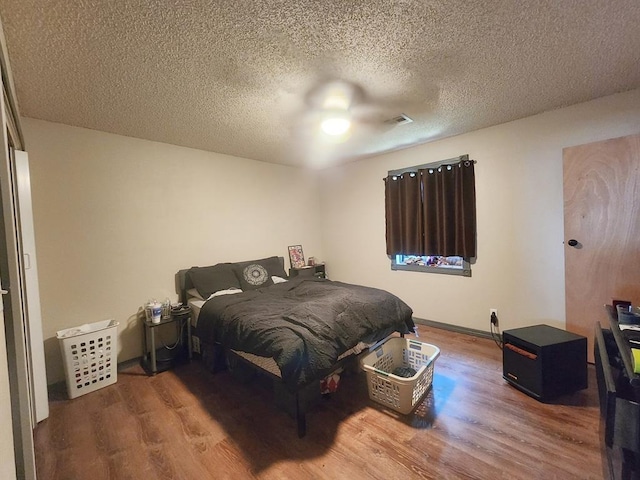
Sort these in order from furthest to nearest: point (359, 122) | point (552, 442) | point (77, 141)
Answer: point (359, 122) < point (77, 141) < point (552, 442)

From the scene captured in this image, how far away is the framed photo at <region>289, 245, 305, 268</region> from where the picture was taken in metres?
4.37

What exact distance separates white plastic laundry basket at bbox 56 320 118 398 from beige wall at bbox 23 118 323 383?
30 centimetres

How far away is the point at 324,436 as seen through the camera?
175 centimetres

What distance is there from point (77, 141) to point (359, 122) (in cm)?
265

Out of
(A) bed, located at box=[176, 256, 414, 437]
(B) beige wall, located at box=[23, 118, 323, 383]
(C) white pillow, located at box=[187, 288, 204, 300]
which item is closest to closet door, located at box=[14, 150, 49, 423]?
(B) beige wall, located at box=[23, 118, 323, 383]

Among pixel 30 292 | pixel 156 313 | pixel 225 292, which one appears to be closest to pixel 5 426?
pixel 30 292

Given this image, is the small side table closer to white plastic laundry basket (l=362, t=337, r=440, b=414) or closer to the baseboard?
white plastic laundry basket (l=362, t=337, r=440, b=414)

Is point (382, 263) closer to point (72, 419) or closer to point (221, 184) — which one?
point (221, 184)

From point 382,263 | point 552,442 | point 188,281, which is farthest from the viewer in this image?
point 382,263

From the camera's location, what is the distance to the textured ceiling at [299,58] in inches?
53.2

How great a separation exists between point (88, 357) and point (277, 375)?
1.75 m

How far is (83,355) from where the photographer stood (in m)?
2.30

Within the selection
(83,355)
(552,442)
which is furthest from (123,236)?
(552,442)

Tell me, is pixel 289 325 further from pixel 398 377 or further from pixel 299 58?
pixel 299 58
